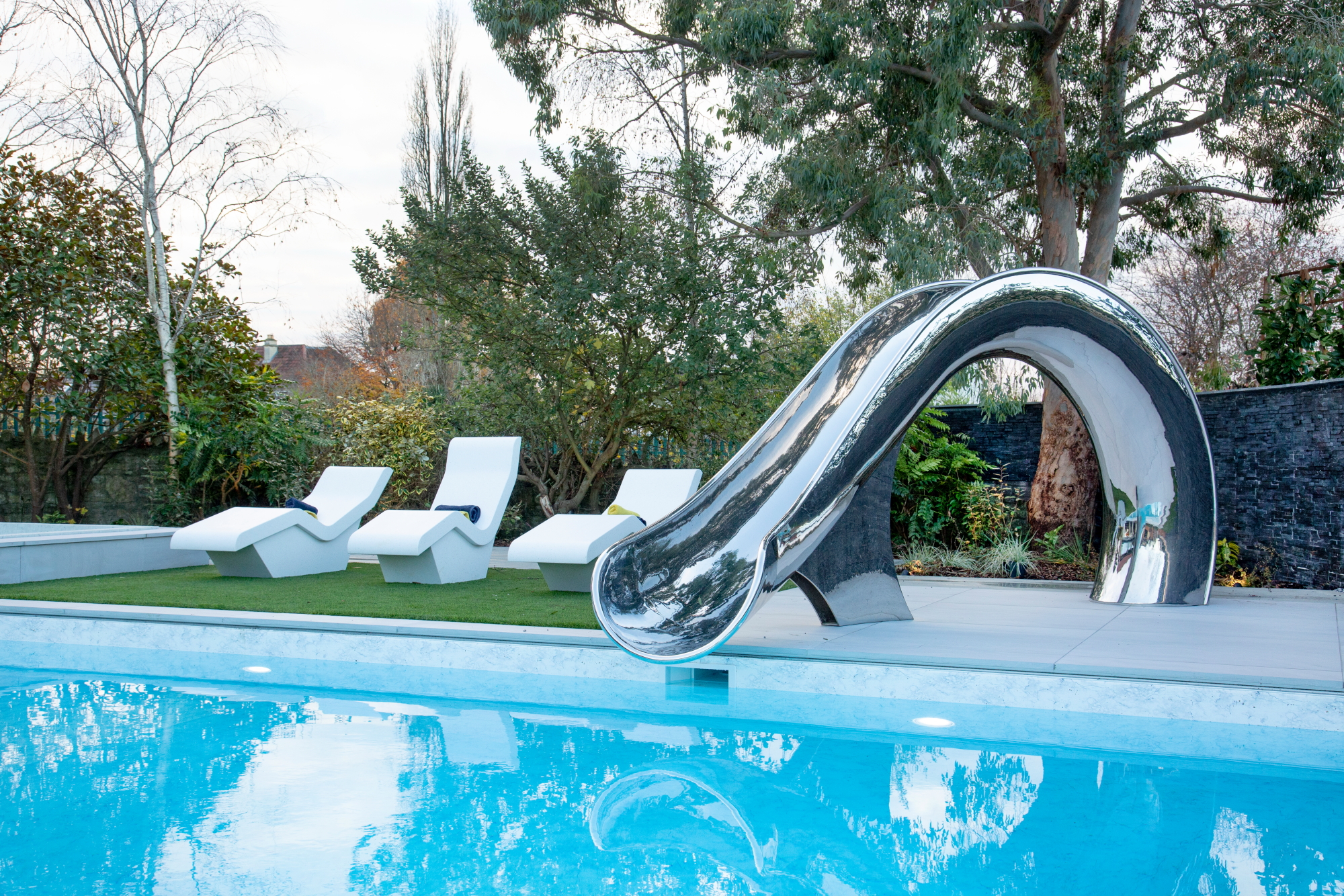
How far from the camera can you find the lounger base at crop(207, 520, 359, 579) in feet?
28.9

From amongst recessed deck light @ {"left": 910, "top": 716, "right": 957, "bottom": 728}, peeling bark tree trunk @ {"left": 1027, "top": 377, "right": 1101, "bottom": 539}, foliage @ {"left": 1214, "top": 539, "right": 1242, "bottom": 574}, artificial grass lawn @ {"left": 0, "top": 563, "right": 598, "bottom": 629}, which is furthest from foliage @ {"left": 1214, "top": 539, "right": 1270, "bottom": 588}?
artificial grass lawn @ {"left": 0, "top": 563, "right": 598, "bottom": 629}

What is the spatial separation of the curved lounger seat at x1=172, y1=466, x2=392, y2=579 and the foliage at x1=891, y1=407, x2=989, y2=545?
17.5ft

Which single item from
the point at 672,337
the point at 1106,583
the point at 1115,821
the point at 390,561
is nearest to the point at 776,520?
the point at 1115,821

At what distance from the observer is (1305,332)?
900cm

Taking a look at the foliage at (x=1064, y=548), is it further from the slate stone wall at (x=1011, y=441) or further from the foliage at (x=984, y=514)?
the slate stone wall at (x=1011, y=441)

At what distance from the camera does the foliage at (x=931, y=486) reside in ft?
33.4

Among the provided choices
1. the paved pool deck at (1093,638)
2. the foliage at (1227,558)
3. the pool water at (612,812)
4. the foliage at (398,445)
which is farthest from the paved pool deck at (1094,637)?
the foliage at (398,445)

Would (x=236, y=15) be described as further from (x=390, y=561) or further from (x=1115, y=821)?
(x=1115, y=821)

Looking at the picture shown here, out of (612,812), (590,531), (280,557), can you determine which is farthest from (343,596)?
(612,812)

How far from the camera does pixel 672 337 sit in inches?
461

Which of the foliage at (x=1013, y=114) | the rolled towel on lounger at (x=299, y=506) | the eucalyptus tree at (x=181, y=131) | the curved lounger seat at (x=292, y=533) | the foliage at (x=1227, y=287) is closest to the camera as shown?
the curved lounger seat at (x=292, y=533)

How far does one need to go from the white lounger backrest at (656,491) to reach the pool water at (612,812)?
12.2 feet

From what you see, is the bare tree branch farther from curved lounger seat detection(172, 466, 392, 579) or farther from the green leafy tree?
the green leafy tree

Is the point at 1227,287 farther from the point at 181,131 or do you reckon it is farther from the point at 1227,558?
the point at 181,131
